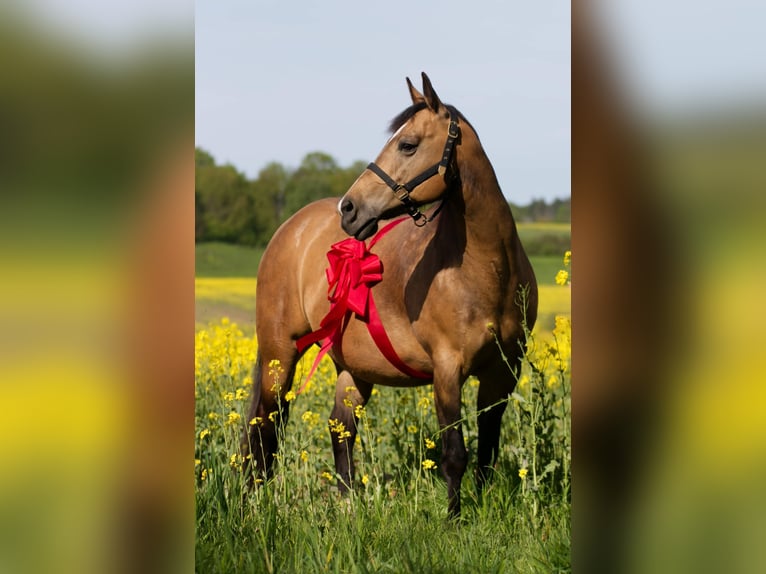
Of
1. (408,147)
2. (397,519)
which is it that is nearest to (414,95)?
(408,147)

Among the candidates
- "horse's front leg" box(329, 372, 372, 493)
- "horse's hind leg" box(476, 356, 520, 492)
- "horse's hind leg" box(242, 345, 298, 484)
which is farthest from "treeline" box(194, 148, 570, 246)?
"horse's hind leg" box(476, 356, 520, 492)

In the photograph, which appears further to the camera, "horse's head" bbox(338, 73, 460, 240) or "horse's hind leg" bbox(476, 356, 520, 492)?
"horse's hind leg" bbox(476, 356, 520, 492)

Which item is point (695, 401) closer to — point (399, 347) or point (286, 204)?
point (399, 347)

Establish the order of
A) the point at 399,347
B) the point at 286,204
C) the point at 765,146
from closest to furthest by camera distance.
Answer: the point at 765,146 < the point at 399,347 < the point at 286,204

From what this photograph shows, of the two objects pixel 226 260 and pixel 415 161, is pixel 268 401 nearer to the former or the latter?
pixel 415 161

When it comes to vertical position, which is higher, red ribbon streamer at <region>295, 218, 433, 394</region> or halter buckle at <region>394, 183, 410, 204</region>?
halter buckle at <region>394, 183, 410, 204</region>

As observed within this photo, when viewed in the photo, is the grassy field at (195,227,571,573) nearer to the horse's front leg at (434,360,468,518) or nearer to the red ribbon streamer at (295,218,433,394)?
the horse's front leg at (434,360,468,518)

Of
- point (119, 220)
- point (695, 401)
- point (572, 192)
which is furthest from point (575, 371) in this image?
point (119, 220)

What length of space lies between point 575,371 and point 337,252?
12.8 ft

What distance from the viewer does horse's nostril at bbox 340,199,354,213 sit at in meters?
4.30

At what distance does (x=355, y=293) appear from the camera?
16.3 ft

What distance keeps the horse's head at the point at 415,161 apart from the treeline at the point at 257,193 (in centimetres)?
2013

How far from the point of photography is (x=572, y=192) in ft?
4.39

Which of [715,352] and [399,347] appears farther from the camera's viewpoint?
[399,347]
